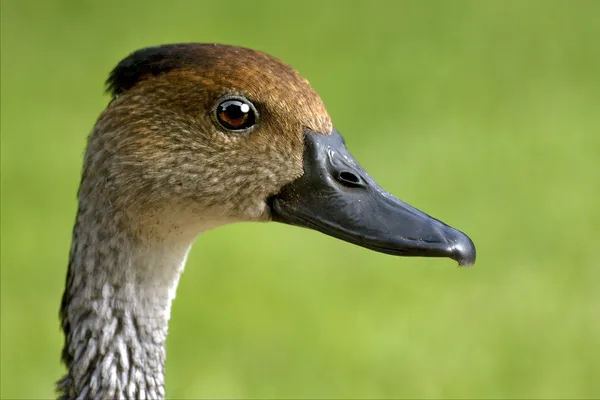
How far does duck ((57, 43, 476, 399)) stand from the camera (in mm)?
2172

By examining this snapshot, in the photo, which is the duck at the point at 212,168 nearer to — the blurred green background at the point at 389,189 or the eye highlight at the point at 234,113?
the eye highlight at the point at 234,113

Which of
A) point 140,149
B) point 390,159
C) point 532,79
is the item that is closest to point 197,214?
point 140,149

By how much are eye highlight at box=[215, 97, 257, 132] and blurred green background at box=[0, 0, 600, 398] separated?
172 cm

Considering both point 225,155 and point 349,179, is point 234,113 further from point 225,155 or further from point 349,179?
point 349,179

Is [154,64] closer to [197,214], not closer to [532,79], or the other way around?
→ [197,214]

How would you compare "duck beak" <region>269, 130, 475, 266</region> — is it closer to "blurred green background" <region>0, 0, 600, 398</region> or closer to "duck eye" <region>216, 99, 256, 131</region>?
"duck eye" <region>216, 99, 256, 131</region>

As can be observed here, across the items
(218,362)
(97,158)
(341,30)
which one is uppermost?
(341,30)

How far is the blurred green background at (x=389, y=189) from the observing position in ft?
12.6

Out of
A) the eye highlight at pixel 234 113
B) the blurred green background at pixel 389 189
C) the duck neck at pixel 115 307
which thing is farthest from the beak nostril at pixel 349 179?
the blurred green background at pixel 389 189

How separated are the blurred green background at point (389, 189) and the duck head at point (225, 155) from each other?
5.30ft

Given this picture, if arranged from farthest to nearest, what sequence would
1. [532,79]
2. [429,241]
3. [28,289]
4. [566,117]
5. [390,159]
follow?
1. [532,79]
2. [566,117]
3. [390,159]
4. [28,289]
5. [429,241]

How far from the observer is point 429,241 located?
211 cm

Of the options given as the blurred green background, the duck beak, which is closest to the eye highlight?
the duck beak

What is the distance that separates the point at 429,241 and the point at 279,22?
14.6 ft
